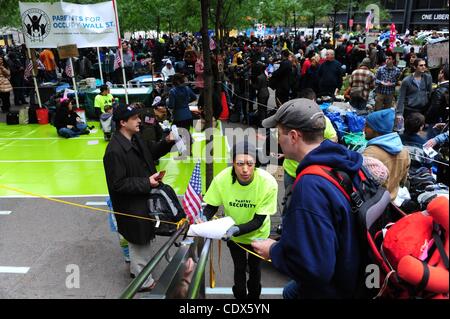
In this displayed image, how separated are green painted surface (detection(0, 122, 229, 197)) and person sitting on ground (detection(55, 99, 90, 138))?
222 mm

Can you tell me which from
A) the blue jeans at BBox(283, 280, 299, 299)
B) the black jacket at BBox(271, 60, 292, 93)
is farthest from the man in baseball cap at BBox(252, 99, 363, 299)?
the black jacket at BBox(271, 60, 292, 93)

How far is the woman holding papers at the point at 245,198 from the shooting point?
3727 millimetres

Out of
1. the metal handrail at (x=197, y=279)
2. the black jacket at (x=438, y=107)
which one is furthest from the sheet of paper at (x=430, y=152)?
the metal handrail at (x=197, y=279)

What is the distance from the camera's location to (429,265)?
1.59 metres

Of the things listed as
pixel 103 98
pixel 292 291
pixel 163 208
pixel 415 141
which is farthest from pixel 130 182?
pixel 103 98

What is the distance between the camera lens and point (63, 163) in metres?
9.82

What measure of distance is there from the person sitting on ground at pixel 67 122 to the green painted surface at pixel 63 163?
222 millimetres

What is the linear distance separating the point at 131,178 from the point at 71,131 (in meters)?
8.58

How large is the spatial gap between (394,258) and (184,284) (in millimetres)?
1057

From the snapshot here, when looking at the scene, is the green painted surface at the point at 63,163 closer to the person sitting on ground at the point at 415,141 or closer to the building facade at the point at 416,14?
the person sitting on ground at the point at 415,141

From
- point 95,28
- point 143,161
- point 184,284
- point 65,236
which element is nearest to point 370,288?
point 184,284

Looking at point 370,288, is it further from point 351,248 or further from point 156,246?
point 156,246

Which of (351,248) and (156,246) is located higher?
Result: (351,248)

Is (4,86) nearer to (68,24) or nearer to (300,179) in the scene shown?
(68,24)
